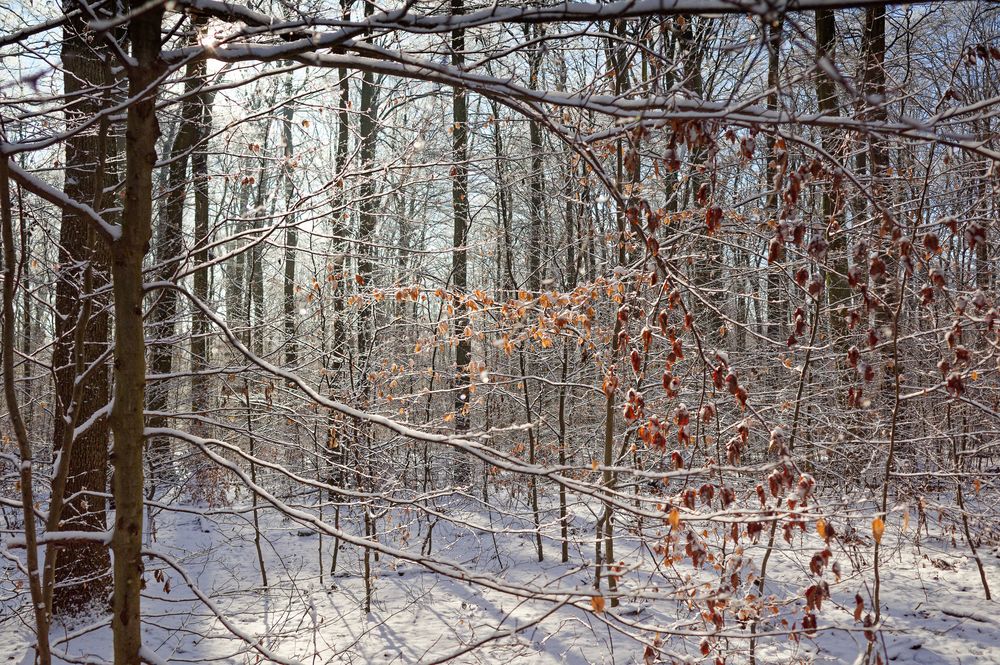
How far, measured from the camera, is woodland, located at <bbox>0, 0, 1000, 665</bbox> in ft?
7.82

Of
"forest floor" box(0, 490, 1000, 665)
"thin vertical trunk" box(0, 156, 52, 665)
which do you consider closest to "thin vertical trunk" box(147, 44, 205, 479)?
"forest floor" box(0, 490, 1000, 665)

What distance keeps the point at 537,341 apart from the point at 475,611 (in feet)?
10.9

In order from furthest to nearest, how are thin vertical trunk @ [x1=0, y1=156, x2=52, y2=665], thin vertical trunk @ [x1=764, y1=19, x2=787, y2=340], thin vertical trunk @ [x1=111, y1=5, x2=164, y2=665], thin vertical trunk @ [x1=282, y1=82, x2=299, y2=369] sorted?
thin vertical trunk @ [x1=282, y1=82, x2=299, y2=369]
thin vertical trunk @ [x1=111, y1=5, x2=164, y2=665]
thin vertical trunk @ [x1=764, y1=19, x2=787, y2=340]
thin vertical trunk @ [x1=0, y1=156, x2=52, y2=665]

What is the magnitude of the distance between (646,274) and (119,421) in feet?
10.0

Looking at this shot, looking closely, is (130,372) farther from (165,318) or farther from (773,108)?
(165,318)

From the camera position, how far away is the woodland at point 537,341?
7.82 feet

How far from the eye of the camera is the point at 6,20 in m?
6.14

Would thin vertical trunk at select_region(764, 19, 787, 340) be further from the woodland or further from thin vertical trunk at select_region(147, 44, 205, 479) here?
thin vertical trunk at select_region(147, 44, 205, 479)

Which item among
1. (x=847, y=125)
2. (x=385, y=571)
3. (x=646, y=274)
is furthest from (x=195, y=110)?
(x=847, y=125)

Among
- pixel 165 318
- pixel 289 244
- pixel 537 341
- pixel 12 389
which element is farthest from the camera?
pixel 165 318

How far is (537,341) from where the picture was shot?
8500 millimetres

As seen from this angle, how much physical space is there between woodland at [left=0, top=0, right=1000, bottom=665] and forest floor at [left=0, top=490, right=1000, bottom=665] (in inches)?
2.4

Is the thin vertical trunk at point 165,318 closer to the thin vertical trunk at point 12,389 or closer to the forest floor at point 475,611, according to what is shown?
the forest floor at point 475,611

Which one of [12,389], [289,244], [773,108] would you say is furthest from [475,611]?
[773,108]
